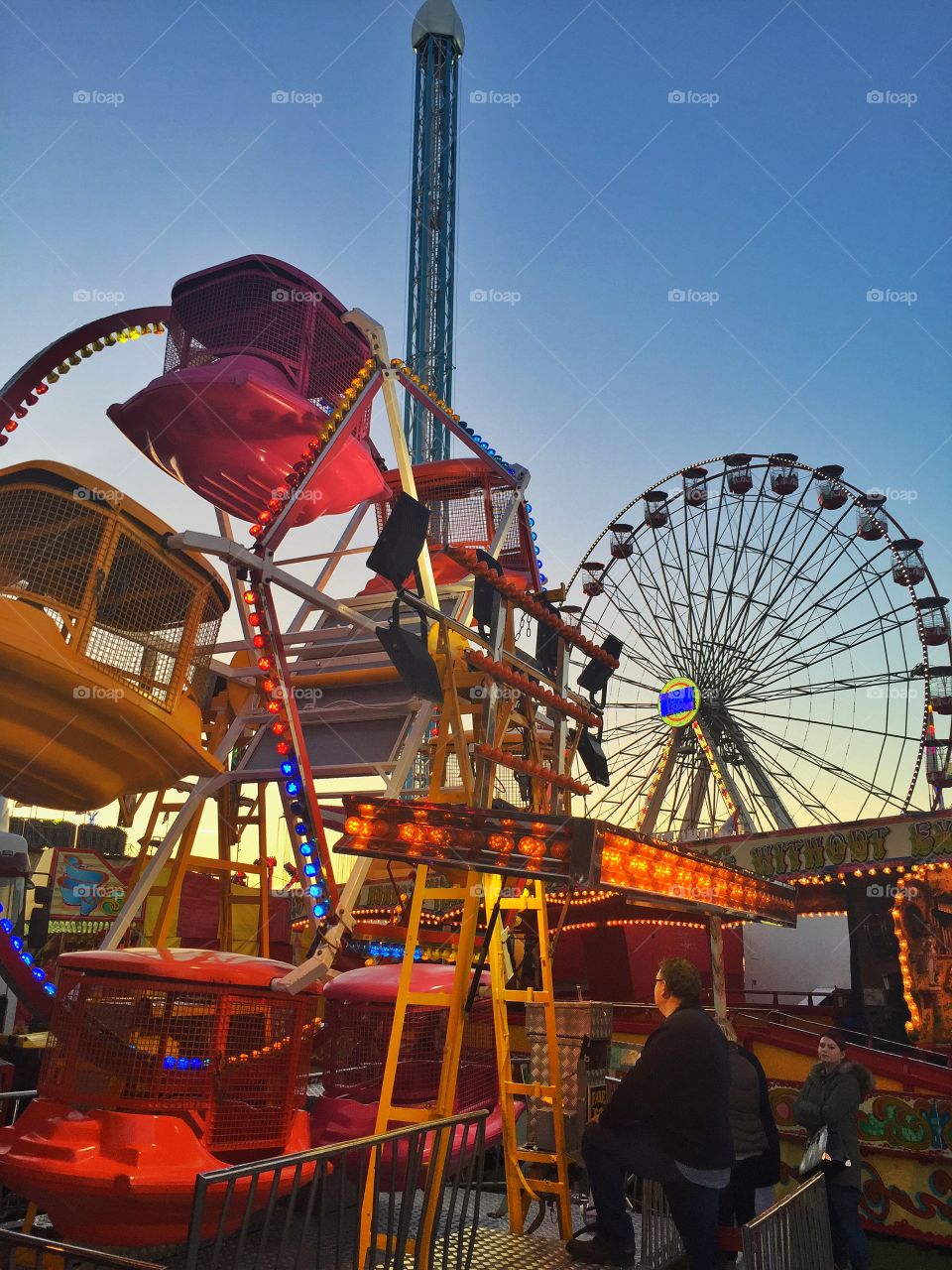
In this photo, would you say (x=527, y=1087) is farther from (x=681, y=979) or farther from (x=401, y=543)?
Answer: (x=401, y=543)

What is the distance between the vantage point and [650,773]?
24.8 metres

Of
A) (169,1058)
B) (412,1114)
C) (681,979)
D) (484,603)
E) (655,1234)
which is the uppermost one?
(484,603)

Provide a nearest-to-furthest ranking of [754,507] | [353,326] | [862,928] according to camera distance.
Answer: [353,326]
[862,928]
[754,507]

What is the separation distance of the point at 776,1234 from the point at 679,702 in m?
19.5

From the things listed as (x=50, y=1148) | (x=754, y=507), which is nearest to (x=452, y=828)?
(x=50, y=1148)

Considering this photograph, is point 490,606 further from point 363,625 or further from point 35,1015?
point 35,1015

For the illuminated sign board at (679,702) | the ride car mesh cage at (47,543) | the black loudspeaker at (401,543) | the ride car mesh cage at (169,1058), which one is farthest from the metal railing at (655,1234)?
the illuminated sign board at (679,702)

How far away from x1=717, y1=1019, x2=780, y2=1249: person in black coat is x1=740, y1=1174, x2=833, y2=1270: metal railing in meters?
0.30

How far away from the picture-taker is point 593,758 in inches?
331

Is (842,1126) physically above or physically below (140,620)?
below

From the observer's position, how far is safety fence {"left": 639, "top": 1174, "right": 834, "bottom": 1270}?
4.39 m

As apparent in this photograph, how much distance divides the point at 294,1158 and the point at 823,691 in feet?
69.2

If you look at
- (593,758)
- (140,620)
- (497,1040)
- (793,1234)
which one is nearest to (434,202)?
(593,758)

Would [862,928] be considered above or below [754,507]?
below
